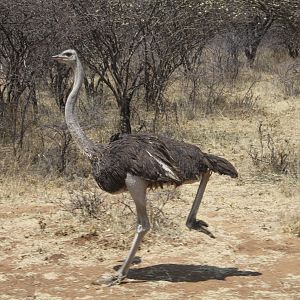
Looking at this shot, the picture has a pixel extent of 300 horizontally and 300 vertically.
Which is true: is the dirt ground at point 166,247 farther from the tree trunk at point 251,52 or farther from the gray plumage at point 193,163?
the tree trunk at point 251,52

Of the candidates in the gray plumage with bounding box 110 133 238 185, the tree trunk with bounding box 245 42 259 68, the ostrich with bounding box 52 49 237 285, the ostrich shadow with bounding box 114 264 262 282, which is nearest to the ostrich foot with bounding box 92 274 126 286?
the ostrich with bounding box 52 49 237 285

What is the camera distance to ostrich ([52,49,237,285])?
4828 mm

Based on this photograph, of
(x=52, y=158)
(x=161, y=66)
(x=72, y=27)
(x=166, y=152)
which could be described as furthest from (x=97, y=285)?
(x=161, y=66)

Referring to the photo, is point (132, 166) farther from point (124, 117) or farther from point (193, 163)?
point (124, 117)

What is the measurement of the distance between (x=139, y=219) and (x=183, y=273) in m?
0.60

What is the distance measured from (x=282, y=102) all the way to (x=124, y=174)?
977cm

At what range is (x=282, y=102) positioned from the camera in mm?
14062

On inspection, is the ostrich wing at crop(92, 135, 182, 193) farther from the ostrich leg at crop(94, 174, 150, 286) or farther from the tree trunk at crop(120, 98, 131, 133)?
the tree trunk at crop(120, 98, 131, 133)

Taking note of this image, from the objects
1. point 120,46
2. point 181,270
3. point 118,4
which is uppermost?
point 118,4

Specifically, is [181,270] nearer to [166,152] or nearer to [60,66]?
[166,152]

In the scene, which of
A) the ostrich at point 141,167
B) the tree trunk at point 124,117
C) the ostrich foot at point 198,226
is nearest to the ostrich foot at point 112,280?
the ostrich at point 141,167

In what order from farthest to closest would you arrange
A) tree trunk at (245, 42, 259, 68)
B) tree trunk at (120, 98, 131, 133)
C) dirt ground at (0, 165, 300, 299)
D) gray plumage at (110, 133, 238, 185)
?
tree trunk at (245, 42, 259, 68), tree trunk at (120, 98, 131, 133), gray plumage at (110, 133, 238, 185), dirt ground at (0, 165, 300, 299)

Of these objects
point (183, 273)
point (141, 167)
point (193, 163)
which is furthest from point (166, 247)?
point (141, 167)

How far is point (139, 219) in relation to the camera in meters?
4.95
